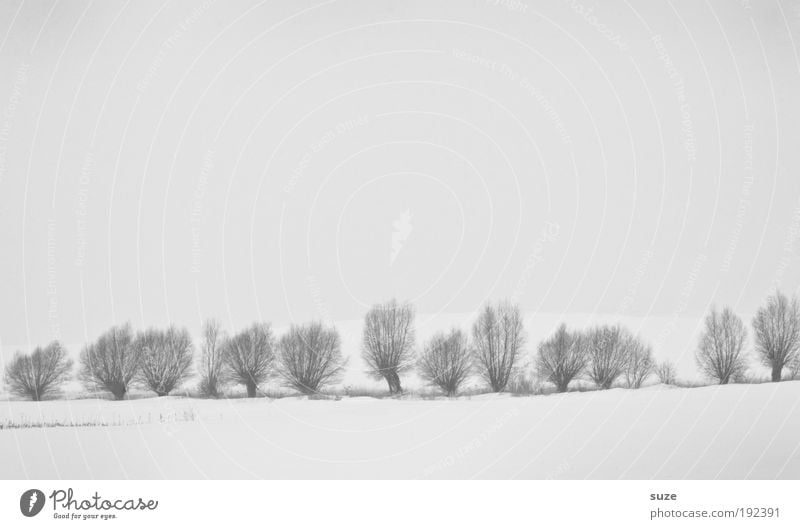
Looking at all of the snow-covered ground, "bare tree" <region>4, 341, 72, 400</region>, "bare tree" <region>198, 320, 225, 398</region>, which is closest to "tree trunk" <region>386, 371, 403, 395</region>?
the snow-covered ground

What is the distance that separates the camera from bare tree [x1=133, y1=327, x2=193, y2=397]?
49.4 feet

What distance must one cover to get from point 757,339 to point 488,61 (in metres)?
6.91

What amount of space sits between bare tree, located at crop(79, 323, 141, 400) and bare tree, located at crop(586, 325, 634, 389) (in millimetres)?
7947

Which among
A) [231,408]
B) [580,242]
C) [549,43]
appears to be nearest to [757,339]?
[580,242]

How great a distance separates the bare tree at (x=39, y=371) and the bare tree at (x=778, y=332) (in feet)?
39.8

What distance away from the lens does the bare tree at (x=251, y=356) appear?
1507 cm

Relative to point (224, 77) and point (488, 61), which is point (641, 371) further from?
point (224, 77)

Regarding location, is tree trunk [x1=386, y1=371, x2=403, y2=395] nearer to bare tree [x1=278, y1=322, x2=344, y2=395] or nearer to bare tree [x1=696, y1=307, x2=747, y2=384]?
bare tree [x1=278, y1=322, x2=344, y2=395]

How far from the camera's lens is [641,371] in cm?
1534

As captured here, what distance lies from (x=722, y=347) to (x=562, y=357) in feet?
9.60

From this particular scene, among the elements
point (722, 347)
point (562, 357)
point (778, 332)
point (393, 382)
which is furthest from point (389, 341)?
point (778, 332)

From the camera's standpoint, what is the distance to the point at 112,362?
49.9ft

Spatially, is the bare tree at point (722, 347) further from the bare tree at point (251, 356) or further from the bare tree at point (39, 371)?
the bare tree at point (39, 371)
